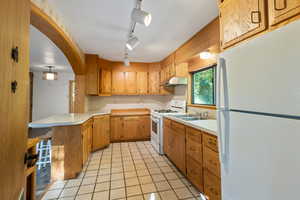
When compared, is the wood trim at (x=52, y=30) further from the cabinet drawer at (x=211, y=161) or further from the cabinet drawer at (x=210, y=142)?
the cabinet drawer at (x=211, y=161)

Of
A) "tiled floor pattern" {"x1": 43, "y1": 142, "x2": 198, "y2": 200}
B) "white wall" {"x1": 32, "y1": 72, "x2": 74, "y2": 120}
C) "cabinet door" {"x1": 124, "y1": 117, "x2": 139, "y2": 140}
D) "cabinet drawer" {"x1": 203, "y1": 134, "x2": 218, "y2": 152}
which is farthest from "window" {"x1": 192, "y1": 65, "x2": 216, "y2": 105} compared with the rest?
"white wall" {"x1": 32, "y1": 72, "x2": 74, "y2": 120}

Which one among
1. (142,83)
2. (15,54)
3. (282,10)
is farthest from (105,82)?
(282,10)

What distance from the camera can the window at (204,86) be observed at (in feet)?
8.37

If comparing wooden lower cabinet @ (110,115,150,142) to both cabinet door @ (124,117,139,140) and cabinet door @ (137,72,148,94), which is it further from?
cabinet door @ (137,72,148,94)

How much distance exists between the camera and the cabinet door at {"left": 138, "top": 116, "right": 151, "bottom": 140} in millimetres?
4199

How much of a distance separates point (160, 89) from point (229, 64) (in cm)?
339

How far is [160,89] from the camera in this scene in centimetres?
442

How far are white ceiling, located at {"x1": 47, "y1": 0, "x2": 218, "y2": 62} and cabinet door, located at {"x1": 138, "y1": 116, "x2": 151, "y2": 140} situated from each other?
2115 mm

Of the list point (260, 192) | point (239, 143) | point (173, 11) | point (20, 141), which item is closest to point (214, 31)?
point (173, 11)

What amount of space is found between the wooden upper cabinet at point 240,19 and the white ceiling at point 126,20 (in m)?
0.55

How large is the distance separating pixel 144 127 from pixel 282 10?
3.78 m

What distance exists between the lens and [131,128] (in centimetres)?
414

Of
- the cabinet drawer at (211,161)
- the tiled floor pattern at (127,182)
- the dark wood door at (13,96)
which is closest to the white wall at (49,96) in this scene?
the tiled floor pattern at (127,182)

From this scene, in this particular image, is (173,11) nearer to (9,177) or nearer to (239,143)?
(239,143)
